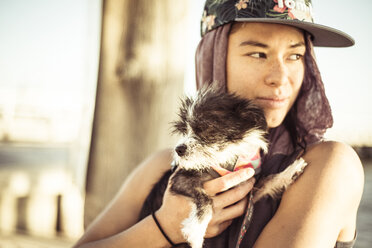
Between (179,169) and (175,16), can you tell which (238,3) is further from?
(175,16)

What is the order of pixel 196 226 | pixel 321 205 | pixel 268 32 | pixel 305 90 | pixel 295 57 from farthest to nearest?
1. pixel 305 90
2. pixel 295 57
3. pixel 268 32
4. pixel 196 226
5. pixel 321 205

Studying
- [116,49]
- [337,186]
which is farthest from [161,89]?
[337,186]

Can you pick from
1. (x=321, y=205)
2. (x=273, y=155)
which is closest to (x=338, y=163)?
(x=321, y=205)

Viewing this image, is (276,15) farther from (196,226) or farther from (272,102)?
(196,226)

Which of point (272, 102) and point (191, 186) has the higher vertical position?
point (272, 102)

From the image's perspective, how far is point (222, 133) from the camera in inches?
75.5

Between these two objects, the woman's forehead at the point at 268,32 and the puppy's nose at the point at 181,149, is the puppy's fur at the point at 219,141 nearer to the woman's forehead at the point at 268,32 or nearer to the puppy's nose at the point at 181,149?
the puppy's nose at the point at 181,149

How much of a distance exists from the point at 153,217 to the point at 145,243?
161 millimetres

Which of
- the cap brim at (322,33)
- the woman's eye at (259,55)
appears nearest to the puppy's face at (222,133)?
the woman's eye at (259,55)

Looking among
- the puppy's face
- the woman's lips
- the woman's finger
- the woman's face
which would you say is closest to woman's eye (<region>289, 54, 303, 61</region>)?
the woman's face

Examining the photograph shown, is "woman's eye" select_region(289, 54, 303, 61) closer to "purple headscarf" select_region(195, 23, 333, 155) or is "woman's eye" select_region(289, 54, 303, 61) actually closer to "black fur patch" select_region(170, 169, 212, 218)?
"purple headscarf" select_region(195, 23, 333, 155)

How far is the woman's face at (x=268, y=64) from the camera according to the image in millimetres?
1884

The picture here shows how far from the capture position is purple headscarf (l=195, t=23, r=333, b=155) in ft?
6.72

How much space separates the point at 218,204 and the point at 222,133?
17.1 inches
